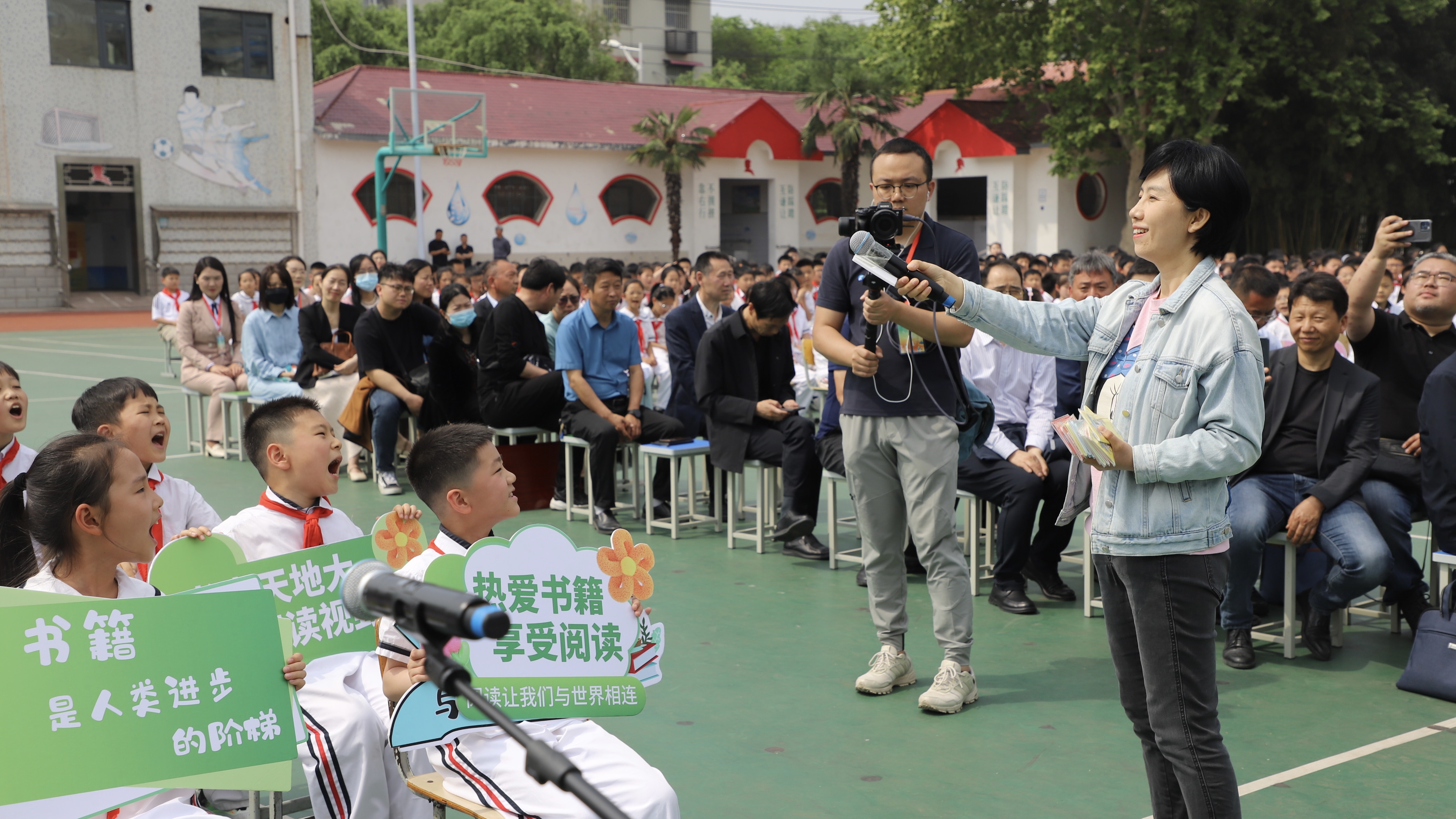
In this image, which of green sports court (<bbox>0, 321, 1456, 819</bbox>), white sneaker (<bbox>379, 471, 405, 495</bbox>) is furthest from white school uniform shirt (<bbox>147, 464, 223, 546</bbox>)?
white sneaker (<bbox>379, 471, 405, 495</bbox>)

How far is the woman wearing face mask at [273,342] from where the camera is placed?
8.98 meters

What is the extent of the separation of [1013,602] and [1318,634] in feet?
4.01

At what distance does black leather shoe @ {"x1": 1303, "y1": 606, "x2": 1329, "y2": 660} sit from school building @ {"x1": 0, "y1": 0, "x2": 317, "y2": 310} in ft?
82.6

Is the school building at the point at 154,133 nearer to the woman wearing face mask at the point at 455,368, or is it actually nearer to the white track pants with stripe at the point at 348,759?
the woman wearing face mask at the point at 455,368

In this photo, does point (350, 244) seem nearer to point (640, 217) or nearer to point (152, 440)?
point (640, 217)

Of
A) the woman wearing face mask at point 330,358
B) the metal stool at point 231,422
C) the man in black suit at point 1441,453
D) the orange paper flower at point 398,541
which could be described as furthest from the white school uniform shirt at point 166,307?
the man in black suit at point 1441,453

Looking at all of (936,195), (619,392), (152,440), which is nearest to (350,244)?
(936,195)

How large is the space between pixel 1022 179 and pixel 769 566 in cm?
2440

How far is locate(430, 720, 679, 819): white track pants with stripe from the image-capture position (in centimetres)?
246

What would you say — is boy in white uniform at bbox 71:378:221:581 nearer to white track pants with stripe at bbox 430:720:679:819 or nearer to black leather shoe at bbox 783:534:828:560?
white track pants with stripe at bbox 430:720:679:819

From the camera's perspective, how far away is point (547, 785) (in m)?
2.42

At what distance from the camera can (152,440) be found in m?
3.61

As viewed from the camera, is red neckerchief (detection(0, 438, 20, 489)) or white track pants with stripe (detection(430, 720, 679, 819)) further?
red neckerchief (detection(0, 438, 20, 489))

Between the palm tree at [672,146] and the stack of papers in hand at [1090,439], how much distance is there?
27.4 metres
